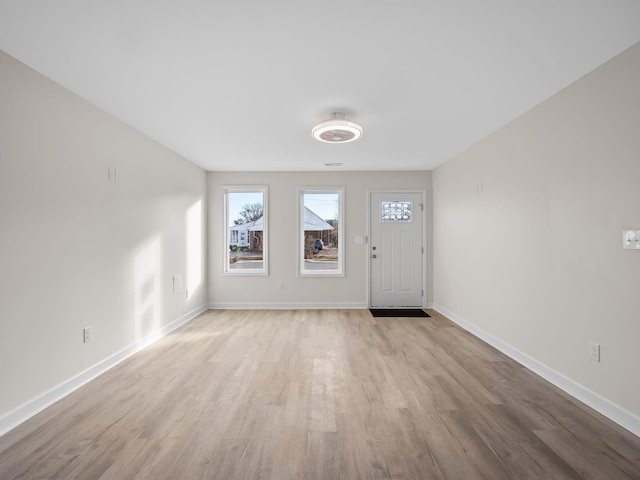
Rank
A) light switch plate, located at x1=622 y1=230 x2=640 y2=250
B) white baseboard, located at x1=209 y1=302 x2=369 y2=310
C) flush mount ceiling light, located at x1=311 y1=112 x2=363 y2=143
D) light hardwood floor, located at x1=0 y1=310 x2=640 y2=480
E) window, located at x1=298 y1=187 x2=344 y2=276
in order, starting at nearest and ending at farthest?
light hardwood floor, located at x1=0 y1=310 x2=640 y2=480 → light switch plate, located at x1=622 y1=230 x2=640 y2=250 → flush mount ceiling light, located at x1=311 y1=112 x2=363 y2=143 → white baseboard, located at x1=209 y1=302 x2=369 y2=310 → window, located at x1=298 y1=187 x2=344 y2=276

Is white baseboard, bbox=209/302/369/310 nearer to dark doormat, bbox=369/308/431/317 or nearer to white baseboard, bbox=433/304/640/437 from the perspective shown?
dark doormat, bbox=369/308/431/317

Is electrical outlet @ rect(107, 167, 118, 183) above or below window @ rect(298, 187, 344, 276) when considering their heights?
above

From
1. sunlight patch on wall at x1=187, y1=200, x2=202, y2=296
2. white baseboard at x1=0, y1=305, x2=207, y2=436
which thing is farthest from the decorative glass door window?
white baseboard at x1=0, y1=305, x2=207, y2=436

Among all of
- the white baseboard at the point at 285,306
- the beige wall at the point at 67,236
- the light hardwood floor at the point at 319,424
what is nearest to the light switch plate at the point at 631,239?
the light hardwood floor at the point at 319,424

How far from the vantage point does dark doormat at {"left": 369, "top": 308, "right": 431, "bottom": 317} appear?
→ 5004mm

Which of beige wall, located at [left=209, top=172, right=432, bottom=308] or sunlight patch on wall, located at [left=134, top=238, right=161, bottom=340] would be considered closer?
sunlight patch on wall, located at [left=134, top=238, right=161, bottom=340]

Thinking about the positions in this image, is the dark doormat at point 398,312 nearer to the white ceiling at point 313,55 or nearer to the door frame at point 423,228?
the door frame at point 423,228

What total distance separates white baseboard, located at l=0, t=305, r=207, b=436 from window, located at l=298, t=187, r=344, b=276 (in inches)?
105

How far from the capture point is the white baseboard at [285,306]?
5.47 m

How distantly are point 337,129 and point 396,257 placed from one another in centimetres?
311

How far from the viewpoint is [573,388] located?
95.0 inches

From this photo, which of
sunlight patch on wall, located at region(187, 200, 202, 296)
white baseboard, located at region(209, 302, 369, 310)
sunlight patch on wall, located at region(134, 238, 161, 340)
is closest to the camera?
sunlight patch on wall, located at region(134, 238, 161, 340)

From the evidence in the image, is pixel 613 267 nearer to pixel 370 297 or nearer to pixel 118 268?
pixel 370 297

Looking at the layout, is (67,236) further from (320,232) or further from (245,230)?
(320,232)
